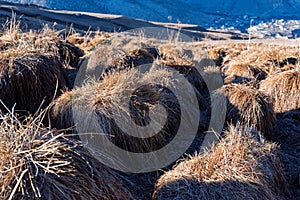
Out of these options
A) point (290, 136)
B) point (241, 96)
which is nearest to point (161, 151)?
point (241, 96)

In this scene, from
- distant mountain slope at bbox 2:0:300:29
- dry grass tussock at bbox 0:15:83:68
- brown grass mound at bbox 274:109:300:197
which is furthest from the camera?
distant mountain slope at bbox 2:0:300:29

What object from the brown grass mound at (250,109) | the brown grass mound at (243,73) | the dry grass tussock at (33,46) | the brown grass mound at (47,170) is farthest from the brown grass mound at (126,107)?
the brown grass mound at (243,73)

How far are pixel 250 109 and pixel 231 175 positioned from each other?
5.94ft

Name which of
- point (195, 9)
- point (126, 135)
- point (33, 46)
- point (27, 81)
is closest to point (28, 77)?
point (27, 81)

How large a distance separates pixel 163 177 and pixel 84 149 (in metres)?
1.23

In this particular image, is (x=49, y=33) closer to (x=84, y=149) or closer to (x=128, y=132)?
(x=128, y=132)

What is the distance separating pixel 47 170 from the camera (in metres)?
2.37

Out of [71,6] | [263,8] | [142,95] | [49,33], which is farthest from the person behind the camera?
[263,8]

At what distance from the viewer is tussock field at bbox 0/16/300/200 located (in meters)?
2.47

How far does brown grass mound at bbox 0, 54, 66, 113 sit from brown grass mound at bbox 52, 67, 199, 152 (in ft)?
1.48

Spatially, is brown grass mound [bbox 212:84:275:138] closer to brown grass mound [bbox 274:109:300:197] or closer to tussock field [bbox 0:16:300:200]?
tussock field [bbox 0:16:300:200]

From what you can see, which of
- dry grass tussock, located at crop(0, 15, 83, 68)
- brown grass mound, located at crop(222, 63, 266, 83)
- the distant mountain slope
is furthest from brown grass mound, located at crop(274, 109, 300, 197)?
the distant mountain slope

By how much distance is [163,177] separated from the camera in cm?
381

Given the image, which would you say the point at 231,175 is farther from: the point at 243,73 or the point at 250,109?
the point at 243,73
